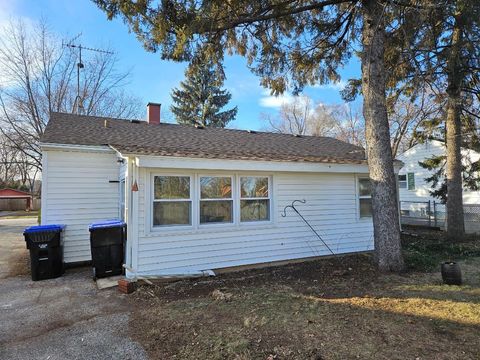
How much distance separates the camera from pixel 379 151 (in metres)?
6.88

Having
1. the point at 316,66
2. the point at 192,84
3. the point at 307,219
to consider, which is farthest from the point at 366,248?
the point at 192,84

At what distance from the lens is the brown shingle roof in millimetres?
7637

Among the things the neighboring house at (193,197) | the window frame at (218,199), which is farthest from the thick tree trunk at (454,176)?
the window frame at (218,199)

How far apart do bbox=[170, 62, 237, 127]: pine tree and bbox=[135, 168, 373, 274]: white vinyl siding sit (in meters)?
18.3

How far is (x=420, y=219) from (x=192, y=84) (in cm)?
1922

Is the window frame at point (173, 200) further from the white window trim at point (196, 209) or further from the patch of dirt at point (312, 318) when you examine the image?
the patch of dirt at point (312, 318)

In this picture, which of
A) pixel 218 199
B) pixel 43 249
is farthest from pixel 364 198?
pixel 43 249

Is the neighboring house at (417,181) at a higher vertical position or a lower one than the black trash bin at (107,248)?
higher

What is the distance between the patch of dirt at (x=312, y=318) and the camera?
3391 millimetres

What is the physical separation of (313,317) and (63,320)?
3564 mm

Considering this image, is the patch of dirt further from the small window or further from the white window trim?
the small window

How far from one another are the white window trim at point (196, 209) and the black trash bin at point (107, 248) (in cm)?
87

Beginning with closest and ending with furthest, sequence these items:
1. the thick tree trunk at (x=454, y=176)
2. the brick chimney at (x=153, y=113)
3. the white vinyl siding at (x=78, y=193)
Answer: the white vinyl siding at (x=78, y=193)
the thick tree trunk at (x=454, y=176)
the brick chimney at (x=153, y=113)

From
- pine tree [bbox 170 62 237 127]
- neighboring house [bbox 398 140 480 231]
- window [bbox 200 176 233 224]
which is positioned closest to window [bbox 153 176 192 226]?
window [bbox 200 176 233 224]
